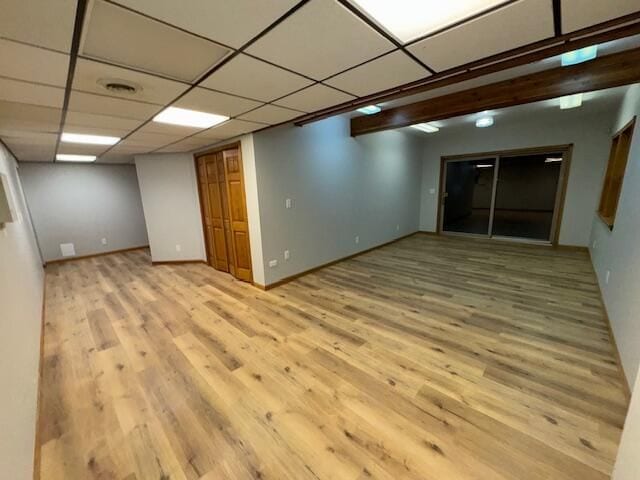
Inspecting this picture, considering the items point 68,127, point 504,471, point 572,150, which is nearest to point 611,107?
point 572,150

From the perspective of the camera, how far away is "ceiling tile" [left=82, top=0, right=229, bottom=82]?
1132mm

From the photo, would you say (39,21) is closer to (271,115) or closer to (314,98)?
(314,98)

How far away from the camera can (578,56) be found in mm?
2441

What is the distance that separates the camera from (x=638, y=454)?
98 cm

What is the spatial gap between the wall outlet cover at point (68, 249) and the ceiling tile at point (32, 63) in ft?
19.4

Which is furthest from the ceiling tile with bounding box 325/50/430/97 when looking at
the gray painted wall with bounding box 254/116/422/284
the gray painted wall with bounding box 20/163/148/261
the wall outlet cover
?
the wall outlet cover

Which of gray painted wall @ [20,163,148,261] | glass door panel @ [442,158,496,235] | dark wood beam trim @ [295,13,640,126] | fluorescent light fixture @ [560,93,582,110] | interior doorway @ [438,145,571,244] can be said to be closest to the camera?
dark wood beam trim @ [295,13,640,126]

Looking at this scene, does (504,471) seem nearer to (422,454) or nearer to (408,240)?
(422,454)

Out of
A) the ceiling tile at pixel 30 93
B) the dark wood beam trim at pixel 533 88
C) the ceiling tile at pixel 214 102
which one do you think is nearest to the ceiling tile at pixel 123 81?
the ceiling tile at pixel 214 102

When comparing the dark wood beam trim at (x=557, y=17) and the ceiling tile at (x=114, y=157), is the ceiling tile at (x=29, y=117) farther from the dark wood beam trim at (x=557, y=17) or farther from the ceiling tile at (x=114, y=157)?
the dark wood beam trim at (x=557, y=17)

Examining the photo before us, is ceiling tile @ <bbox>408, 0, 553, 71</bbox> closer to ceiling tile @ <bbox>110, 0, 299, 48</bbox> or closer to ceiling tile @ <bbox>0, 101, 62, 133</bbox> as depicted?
ceiling tile @ <bbox>110, 0, 299, 48</bbox>

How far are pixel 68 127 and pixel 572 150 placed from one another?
26.4 feet

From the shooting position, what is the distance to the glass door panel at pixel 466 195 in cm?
723

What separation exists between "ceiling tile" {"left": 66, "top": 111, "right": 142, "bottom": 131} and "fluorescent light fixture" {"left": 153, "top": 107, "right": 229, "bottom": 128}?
0.99 ft
